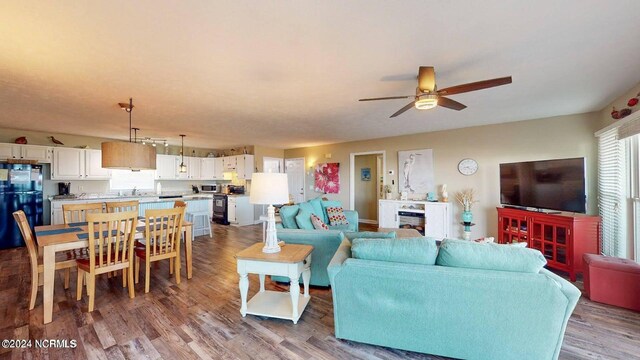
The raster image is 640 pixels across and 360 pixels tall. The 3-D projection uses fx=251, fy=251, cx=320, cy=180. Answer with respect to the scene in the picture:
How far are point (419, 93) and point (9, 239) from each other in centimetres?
721

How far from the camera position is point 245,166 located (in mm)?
7277

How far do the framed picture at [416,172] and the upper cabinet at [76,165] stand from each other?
6.88 m

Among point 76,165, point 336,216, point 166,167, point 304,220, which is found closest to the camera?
point 304,220

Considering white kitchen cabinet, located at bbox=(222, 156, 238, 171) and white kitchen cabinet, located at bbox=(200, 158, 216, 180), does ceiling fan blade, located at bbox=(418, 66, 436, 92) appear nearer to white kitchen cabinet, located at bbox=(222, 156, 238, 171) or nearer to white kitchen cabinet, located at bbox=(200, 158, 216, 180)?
white kitchen cabinet, located at bbox=(222, 156, 238, 171)

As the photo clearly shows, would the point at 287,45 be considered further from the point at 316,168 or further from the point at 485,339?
the point at 316,168

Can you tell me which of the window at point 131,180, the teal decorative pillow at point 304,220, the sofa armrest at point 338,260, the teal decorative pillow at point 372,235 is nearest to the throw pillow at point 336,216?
the teal decorative pillow at point 304,220

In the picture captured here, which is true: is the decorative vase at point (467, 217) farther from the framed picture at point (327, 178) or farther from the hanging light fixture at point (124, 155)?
the hanging light fixture at point (124, 155)

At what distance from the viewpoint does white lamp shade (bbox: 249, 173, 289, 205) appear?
7.63 ft

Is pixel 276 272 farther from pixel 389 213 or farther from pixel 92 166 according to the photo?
pixel 92 166

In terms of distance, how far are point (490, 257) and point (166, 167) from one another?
7.70 meters

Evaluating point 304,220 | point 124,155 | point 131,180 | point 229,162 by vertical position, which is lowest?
point 304,220

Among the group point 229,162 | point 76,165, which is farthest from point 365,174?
point 76,165

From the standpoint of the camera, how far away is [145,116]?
13.1ft

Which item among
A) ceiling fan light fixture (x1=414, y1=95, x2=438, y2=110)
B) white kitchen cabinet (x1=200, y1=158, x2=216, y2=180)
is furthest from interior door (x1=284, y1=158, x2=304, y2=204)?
ceiling fan light fixture (x1=414, y1=95, x2=438, y2=110)
